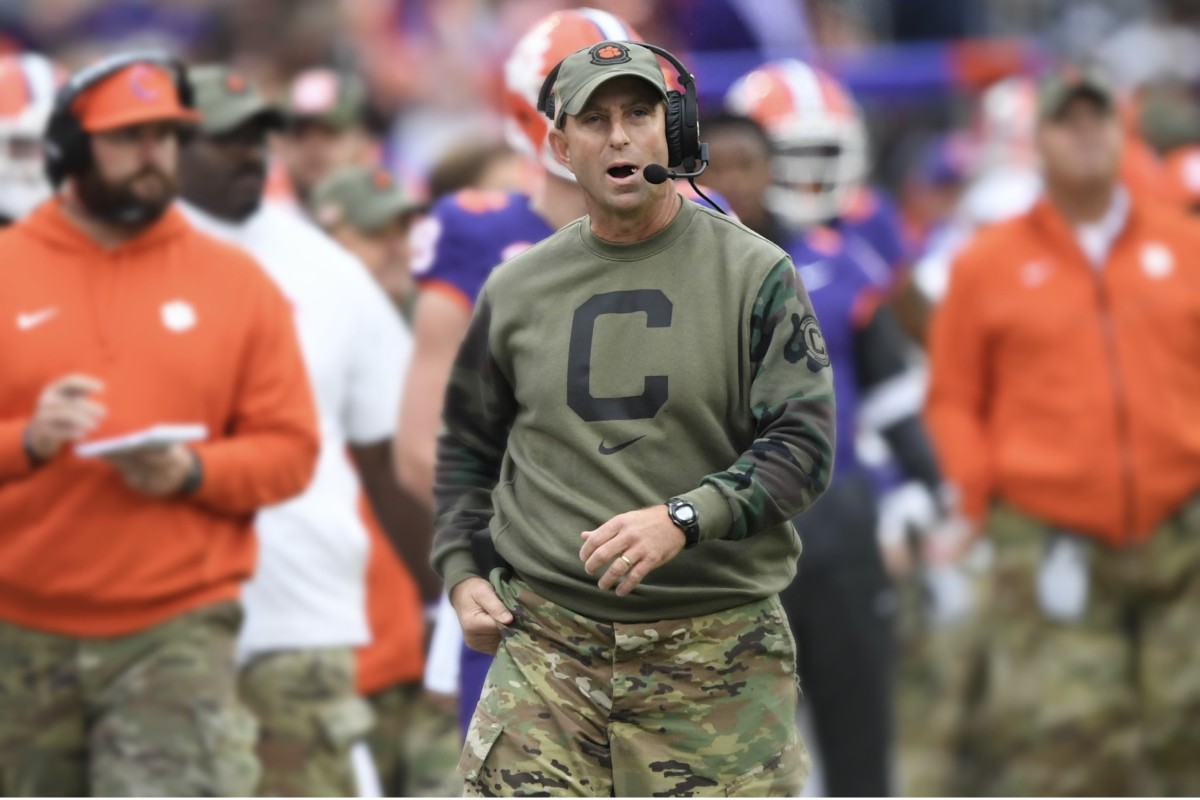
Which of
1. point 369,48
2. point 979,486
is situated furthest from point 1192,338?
point 369,48

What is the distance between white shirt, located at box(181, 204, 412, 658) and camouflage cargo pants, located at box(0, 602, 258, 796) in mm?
664

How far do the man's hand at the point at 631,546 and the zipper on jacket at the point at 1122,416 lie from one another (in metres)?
4.46

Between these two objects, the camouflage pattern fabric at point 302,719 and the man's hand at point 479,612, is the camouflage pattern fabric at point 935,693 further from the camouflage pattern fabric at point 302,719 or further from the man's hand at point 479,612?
the man's hand at point 479,612

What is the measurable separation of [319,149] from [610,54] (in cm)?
566

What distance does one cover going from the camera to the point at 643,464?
168 inches

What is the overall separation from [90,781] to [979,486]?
3.67 metres

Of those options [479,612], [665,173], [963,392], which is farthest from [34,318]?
[963,392]

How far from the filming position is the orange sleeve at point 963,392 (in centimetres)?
852

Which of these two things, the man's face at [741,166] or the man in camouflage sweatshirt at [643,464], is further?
the man's face at [741,166]

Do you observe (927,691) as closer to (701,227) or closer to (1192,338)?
(1192,338)

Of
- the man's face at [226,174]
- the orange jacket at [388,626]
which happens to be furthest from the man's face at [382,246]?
the orange jacket at [388,626]

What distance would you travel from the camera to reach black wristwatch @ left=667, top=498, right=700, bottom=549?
4059mm

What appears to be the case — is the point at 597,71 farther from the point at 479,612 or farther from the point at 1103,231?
the point at 1103,231

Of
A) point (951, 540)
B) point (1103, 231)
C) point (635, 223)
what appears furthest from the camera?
point (951, 540)
